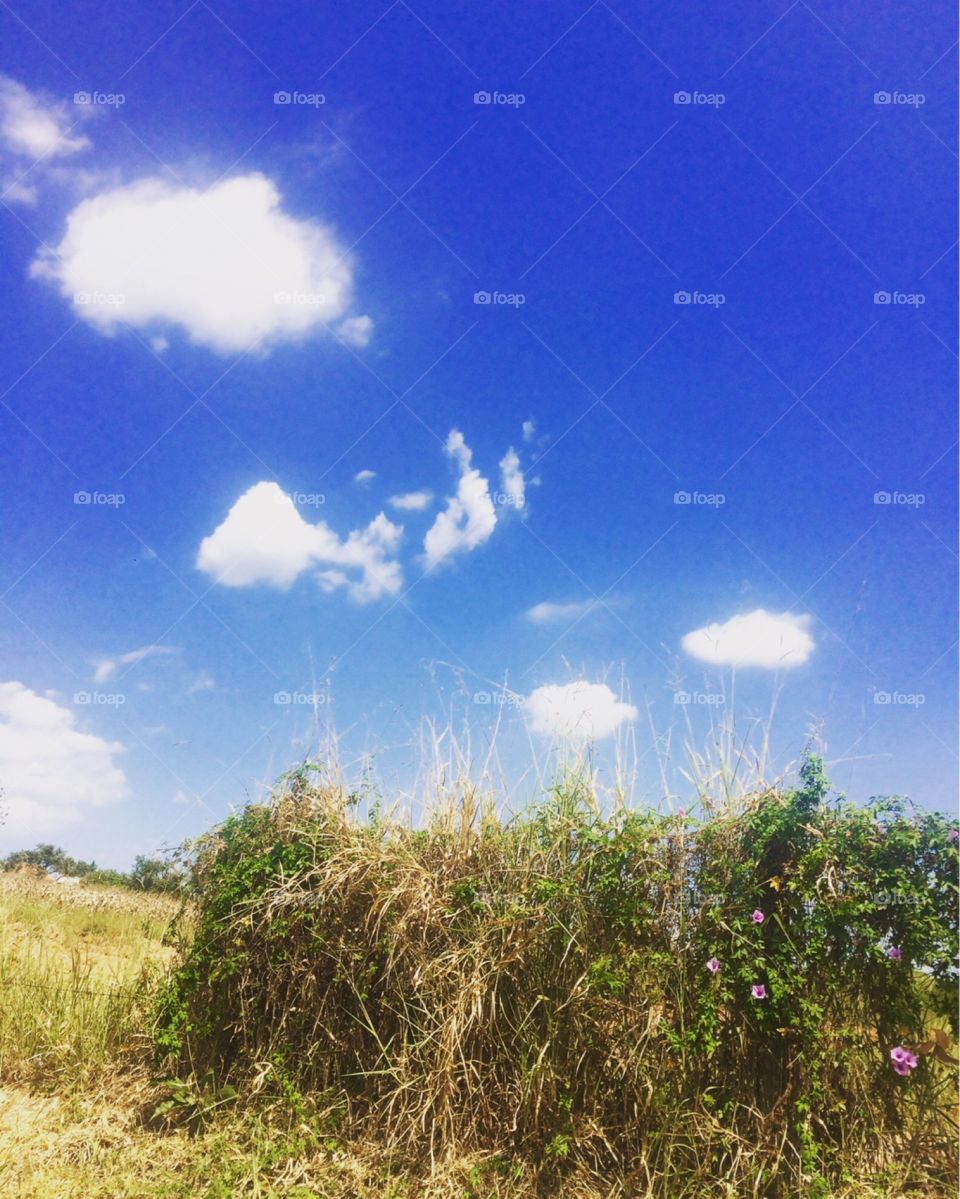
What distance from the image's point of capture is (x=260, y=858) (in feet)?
16.7

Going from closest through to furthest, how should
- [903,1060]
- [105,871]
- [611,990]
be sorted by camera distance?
1. [903,1060]
2. [611,990]
3. [105,871]

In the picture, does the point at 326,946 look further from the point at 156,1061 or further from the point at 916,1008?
the point at 916,1008

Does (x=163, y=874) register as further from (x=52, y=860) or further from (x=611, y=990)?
(x=52, y=860)

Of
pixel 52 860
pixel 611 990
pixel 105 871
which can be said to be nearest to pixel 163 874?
pixel 611 990

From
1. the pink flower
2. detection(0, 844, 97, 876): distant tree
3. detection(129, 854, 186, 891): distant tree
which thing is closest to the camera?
the pink flower

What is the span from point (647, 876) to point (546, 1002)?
82 cm

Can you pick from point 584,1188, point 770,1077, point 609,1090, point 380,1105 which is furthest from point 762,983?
point 380,1105

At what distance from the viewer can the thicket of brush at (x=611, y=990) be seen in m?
3.98

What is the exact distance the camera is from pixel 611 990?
4.18 meters

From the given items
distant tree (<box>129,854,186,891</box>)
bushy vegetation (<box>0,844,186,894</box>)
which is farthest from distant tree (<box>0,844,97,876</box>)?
distant tree (<box>129,854,186,891</box>)

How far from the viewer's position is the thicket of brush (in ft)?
13.0

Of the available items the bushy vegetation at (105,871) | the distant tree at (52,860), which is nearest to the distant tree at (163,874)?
the bushy vegetation at (105,871)

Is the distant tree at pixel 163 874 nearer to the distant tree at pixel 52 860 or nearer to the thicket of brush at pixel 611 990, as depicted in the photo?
the thicket of brush at pixel 611 990

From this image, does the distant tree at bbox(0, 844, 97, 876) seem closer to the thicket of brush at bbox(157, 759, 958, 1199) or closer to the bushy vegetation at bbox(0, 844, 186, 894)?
the bushy vegetation at bbox(0, 844, 186, 894)
